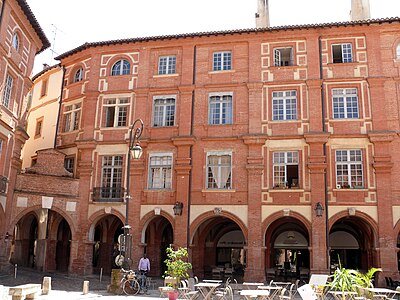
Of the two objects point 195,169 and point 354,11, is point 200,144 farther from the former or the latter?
point 354,11

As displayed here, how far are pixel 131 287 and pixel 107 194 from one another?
693 centimetres

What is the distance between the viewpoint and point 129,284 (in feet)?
60.2

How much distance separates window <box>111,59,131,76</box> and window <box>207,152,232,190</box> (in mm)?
7144

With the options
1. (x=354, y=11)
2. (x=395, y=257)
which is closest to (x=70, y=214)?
(x=395, y=257)

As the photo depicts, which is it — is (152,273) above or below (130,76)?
below

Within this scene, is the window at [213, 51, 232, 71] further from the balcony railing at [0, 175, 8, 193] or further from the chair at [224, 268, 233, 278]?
the balcony railing at [0, 175, 8, 193]

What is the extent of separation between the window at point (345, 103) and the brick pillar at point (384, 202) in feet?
5.13

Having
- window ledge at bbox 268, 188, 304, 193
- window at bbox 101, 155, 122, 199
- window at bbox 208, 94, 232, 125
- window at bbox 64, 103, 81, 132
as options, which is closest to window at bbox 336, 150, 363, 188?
window ledge at bbox 268, 188, 304, 193

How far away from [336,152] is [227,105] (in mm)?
6097

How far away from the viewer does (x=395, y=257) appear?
2030 centimetres

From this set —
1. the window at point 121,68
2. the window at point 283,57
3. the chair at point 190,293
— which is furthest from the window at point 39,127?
the chair at point 190,293

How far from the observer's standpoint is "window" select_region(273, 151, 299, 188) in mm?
22312

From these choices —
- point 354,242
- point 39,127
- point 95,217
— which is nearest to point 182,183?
point 95,217

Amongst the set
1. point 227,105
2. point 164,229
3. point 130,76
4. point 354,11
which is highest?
point 354,11
